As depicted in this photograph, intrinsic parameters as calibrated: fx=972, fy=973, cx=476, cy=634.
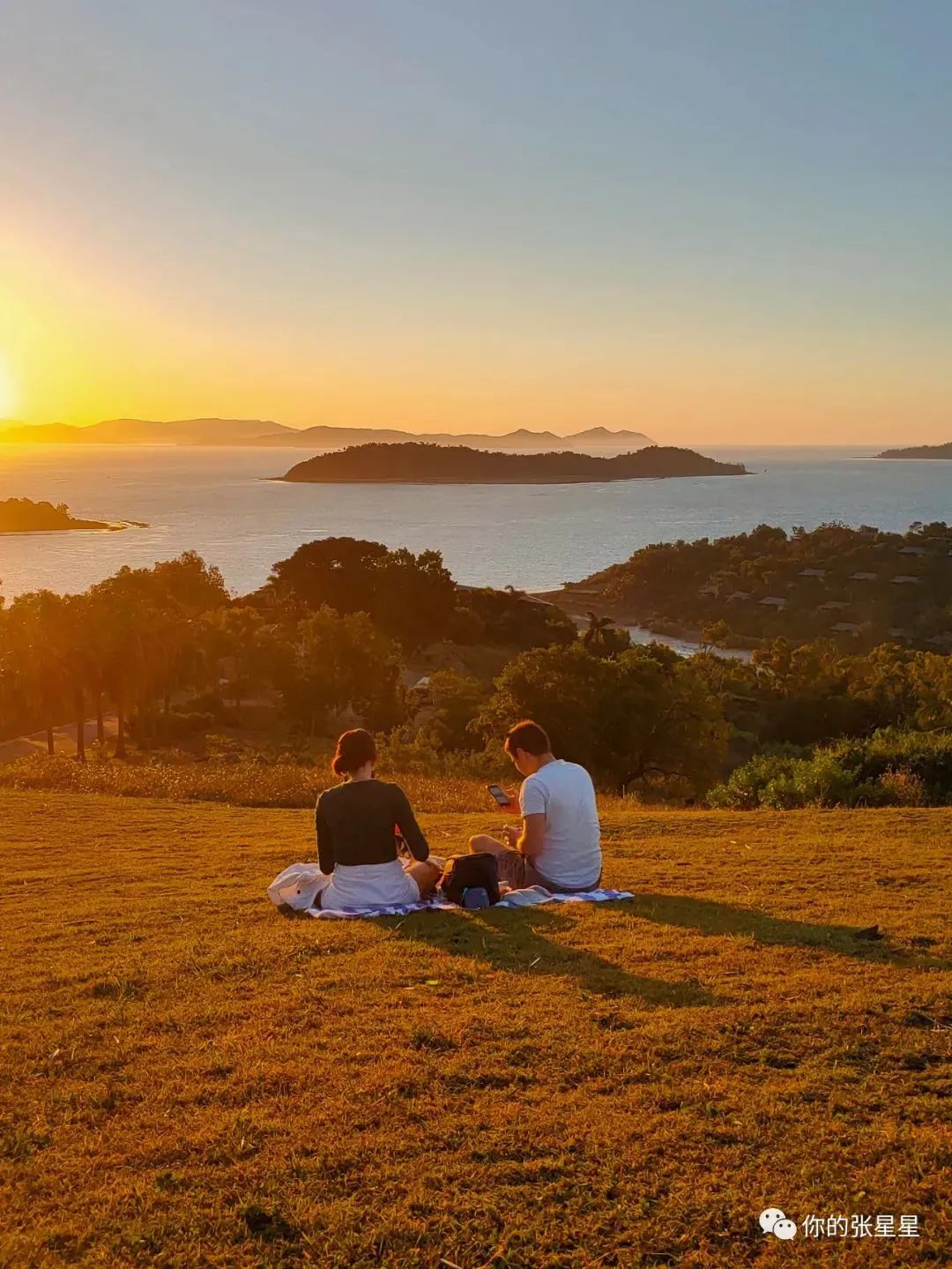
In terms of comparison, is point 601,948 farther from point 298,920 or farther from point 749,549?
point 749,549

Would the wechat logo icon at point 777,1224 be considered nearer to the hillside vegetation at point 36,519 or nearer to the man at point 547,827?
the man at point 547,827

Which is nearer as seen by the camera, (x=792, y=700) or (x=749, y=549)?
(x=792, y=700)

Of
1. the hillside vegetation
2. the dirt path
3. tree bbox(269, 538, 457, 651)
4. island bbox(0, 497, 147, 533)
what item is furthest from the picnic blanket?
the hillside vegetation

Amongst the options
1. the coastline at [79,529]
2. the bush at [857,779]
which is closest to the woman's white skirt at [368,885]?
the bush at [857,779]

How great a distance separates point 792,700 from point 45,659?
3392cm

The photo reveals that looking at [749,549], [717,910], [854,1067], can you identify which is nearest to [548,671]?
[717,910]

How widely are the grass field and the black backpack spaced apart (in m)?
0.36

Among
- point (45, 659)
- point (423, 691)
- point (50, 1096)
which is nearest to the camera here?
point (50, 1096)

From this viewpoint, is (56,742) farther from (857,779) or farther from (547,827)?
(547,827)

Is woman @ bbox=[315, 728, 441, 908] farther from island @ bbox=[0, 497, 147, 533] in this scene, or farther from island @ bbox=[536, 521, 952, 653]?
island @ bbox=[0, 497, 147, 533]

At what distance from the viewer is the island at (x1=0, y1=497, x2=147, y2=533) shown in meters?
176

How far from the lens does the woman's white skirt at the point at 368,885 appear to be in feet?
23.8

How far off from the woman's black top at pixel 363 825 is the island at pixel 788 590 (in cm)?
8792

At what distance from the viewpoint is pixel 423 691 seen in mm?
53781
